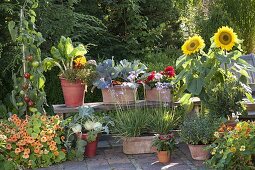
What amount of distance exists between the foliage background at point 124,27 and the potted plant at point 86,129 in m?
1.60

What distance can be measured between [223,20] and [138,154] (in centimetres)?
348

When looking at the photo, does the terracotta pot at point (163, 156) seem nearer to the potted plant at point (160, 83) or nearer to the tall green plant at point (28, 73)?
the potted plant at point (160, 83)

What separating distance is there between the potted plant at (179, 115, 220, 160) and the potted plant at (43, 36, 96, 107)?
3.69 ft

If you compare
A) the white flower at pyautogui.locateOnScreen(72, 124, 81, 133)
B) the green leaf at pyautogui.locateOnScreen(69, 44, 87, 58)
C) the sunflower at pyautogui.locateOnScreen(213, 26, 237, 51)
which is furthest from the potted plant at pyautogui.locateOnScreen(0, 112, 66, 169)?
the sunflower at pyautogui.locateOnScreen(213, 26, 237, 51)

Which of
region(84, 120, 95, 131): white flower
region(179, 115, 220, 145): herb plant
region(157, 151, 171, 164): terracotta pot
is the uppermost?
region(84, 120, 95, 131): white flower

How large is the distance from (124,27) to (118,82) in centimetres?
308

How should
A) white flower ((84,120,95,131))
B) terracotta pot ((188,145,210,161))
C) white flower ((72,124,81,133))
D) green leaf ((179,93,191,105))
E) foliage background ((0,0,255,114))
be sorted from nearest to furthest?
terracotta pot ((188,145,210,161)) → white flower ((72,124,81,133)) → white flower ((84,120,95,131)) → green leaf ((179,93,191,105)) → foliage background ((0,0,255,114))

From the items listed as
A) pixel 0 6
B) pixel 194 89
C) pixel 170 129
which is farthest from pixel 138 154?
pixel 0 6

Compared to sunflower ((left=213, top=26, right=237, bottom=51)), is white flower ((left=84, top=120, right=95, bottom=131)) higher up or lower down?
lower down

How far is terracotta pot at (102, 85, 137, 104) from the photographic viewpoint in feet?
16.0

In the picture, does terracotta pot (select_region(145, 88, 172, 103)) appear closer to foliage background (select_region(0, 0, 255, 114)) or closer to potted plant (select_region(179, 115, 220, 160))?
potted plant (select_region(179, 115, 220, 160))

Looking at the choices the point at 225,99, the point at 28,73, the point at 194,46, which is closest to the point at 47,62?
the point at 28,73

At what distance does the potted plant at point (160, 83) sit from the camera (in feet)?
16.1

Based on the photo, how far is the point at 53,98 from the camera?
634 cm
